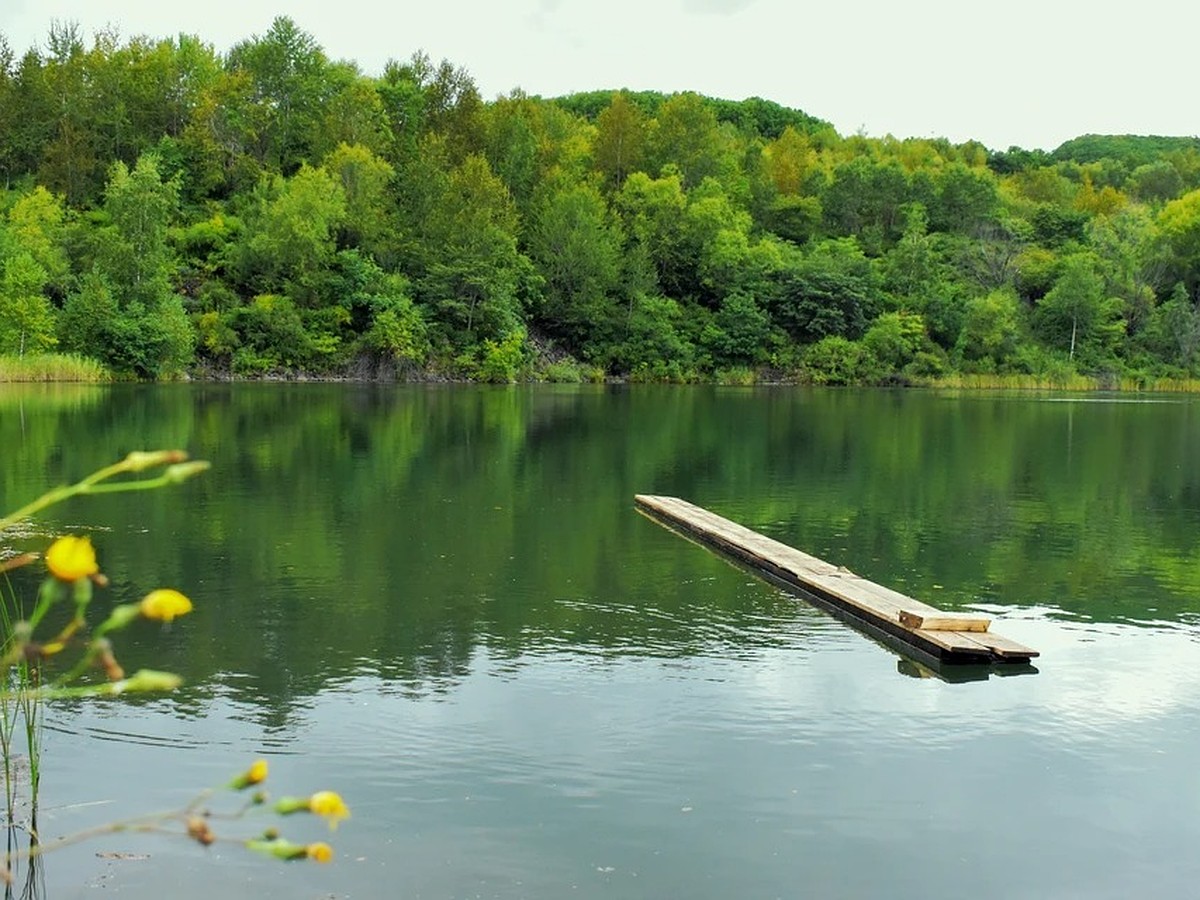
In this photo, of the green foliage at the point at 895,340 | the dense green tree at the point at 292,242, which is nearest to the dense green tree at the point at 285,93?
the dense green tree at the point at 292,242

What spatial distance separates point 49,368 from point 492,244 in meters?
26.0

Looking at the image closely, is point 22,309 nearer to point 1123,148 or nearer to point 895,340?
point 895,340

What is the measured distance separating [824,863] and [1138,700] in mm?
4920

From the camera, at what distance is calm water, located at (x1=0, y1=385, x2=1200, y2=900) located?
23.8 feet

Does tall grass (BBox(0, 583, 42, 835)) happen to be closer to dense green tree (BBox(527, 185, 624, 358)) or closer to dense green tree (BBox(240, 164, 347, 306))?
dense green tree (BBox(240, 164, 347, 306))

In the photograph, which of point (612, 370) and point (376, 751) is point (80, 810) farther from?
point (612, 370)

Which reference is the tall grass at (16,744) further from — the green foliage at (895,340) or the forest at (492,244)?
the green foliage at (895,340)

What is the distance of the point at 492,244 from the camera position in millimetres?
71000

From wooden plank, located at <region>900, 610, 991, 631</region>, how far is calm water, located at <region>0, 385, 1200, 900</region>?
1.99ft

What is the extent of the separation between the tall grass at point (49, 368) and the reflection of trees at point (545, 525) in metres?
15.9

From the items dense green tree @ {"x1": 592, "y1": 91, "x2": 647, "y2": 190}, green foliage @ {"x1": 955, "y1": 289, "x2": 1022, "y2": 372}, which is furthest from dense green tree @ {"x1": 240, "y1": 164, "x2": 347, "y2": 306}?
green foliage @ {"x1": 955, "y1": 289, "x2": 1022, "y2": 372}

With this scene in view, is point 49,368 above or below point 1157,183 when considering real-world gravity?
below

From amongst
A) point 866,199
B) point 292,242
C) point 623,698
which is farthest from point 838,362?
point 623,698

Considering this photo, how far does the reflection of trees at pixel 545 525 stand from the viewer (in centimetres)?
1245
